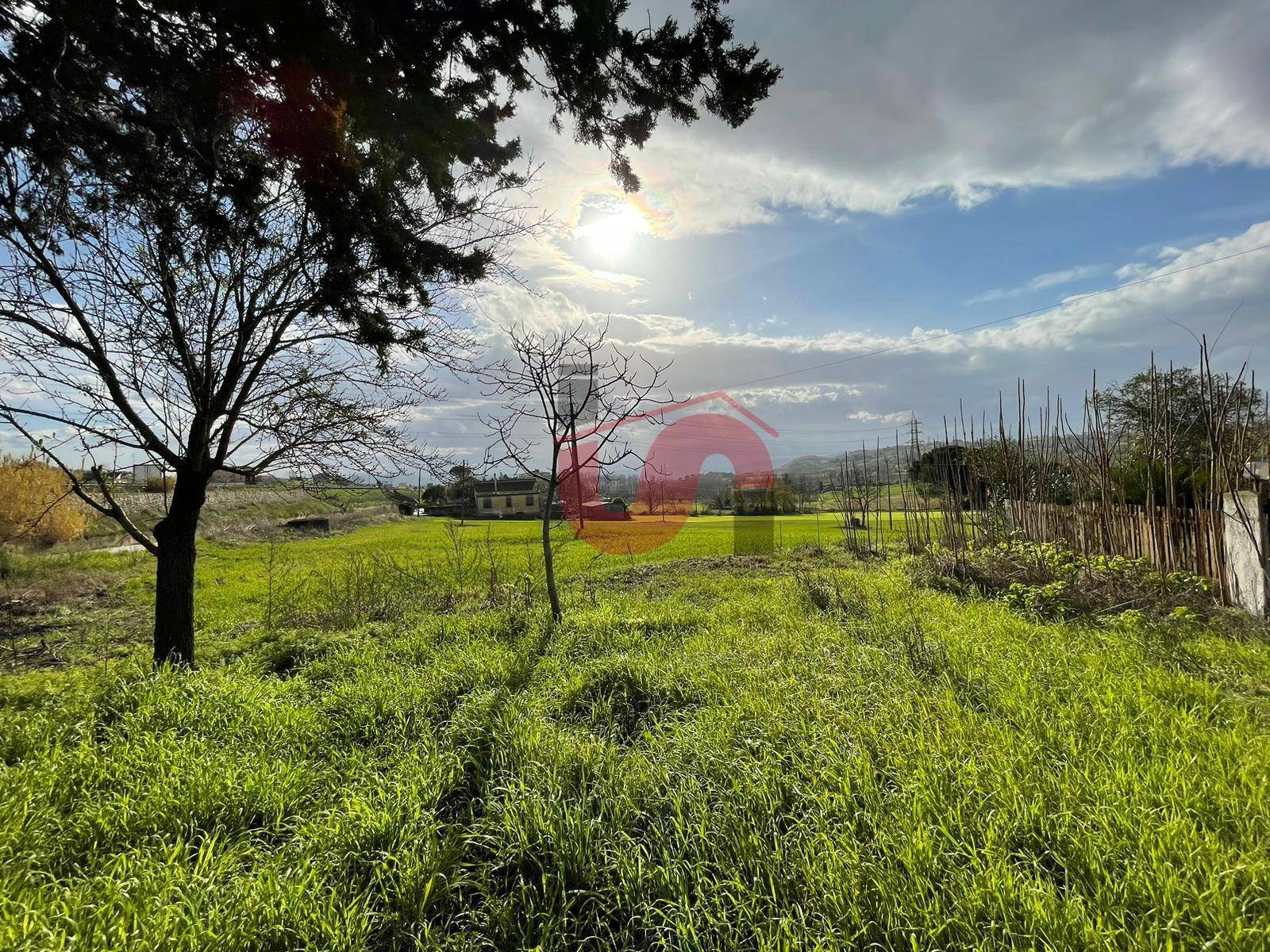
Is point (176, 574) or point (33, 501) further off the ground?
point (33, 501)

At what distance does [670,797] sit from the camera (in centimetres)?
256

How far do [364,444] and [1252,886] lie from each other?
5966mm

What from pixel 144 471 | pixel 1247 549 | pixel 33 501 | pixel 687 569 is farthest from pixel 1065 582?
pixel 33 501

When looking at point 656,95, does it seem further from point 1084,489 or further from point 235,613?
point 235,613

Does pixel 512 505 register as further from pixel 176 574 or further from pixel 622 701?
pixel 622 701

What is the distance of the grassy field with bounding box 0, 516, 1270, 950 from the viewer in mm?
1835

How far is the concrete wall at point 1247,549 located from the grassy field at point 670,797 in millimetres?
765

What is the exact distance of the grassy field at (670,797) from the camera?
6.02ft

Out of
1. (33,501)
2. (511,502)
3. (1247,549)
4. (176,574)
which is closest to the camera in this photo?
(176,574)

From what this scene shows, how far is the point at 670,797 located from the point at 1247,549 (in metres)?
6.31

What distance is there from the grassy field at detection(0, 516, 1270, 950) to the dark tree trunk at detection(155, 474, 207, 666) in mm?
343

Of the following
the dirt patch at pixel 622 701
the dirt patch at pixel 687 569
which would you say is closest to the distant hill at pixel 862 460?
the dirt patch at pixel 687 569

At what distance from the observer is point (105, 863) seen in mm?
2223

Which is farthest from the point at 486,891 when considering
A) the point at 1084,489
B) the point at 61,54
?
the point at 1084,489
